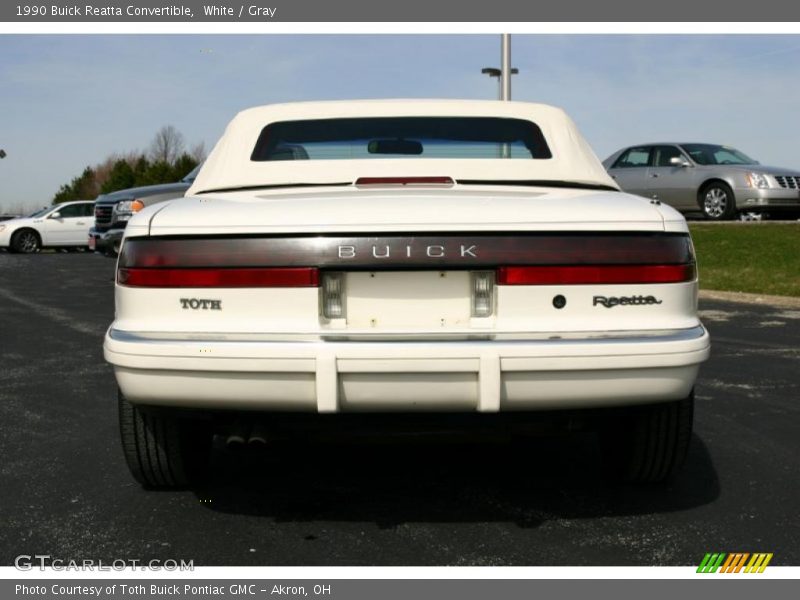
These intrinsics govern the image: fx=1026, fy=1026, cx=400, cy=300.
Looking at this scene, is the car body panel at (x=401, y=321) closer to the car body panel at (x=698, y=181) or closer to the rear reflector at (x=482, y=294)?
the rear reflector at (x=482, y=294)

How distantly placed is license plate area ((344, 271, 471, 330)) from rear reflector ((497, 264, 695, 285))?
0.50 ft

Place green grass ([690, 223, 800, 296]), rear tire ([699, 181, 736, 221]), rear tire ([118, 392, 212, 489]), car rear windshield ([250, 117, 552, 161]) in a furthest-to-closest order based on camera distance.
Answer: rear tire ([699, 181, 736, 221]), green grass ([690, 223, 800, 296]), car rear windshield ([250, 117, 552, 161]), rear tire ([118, 392, 212, 489])

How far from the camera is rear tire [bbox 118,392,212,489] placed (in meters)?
3.68

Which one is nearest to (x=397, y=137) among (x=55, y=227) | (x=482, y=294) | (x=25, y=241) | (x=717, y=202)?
(x=482, y=294)

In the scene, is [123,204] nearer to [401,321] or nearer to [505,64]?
[505,64]

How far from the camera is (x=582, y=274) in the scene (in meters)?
3.23

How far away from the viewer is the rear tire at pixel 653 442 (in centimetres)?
369

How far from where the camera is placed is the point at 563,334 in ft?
10.5

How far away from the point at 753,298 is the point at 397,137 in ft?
26.8

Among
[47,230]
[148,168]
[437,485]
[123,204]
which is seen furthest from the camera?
[148,168]

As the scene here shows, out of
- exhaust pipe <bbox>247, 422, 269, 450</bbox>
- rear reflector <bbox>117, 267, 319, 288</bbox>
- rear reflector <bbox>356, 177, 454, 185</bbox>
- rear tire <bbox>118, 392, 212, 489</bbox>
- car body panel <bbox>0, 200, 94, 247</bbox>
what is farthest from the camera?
car body panel <bbox>0, 200, 94, 247</bbox>

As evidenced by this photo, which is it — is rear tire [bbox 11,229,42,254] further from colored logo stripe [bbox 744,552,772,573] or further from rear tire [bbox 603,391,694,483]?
colored logo stripe [bbox 744,552,772,573]

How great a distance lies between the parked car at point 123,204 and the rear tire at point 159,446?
8.33m

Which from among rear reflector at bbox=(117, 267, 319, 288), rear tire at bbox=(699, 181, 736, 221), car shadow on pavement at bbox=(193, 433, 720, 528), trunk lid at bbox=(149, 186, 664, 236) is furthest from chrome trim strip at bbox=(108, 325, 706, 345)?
→ rear tire at bbox=(699, 181, 736, 221)
